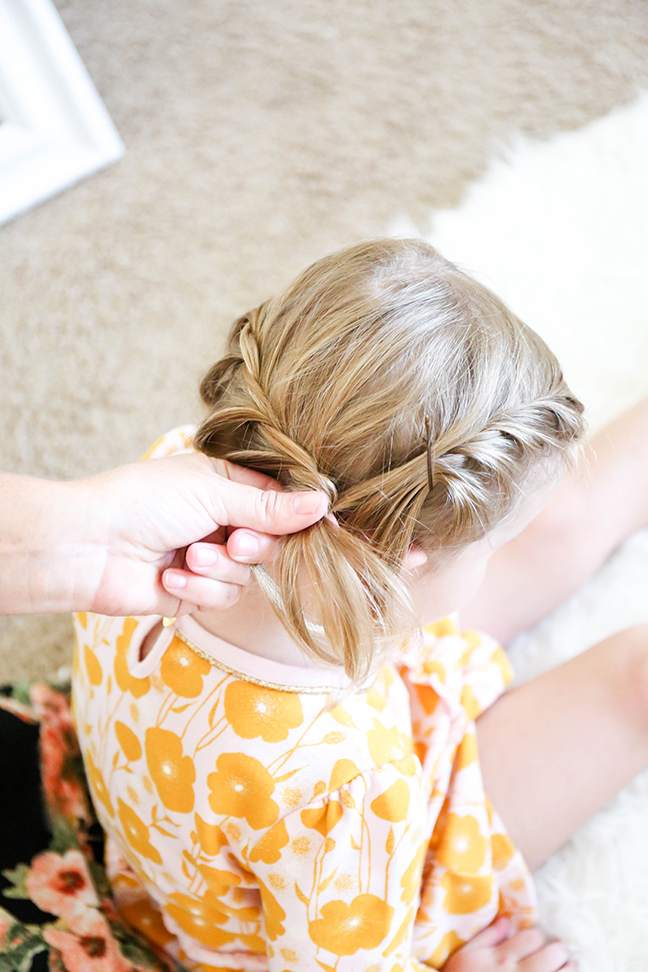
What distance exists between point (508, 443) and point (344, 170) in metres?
1.08

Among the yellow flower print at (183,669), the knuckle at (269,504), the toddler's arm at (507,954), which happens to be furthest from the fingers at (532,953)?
the knuckle at (269,504)

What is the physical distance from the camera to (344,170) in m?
1.48

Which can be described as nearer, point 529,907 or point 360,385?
point 360,385

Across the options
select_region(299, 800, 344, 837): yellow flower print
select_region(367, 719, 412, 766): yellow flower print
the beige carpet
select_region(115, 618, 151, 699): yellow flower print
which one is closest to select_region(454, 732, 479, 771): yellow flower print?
select_region(367, 719, 412, 766): yellow flower print

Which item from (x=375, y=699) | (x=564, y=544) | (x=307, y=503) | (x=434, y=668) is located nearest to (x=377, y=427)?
(x=307, y=503)

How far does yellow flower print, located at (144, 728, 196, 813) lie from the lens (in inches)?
24.4

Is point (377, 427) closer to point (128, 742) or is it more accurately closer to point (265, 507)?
point (265, 507)

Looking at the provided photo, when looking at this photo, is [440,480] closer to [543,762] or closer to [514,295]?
[543,762]

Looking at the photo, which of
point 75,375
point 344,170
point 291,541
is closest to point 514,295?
point 344,170

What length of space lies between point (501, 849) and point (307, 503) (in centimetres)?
46

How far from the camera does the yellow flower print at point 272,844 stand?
597 mm

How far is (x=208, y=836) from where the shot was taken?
614mm

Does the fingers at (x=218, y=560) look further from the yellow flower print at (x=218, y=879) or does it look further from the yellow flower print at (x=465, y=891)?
the yellow flower print at (x=465, y=891)

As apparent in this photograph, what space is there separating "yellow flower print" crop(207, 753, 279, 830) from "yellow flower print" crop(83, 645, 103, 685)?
0.16 m
